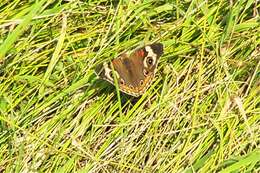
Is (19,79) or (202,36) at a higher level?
(19,79)

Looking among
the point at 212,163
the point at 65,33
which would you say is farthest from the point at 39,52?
the point at 212,163

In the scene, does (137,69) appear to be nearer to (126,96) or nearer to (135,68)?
(135,68)

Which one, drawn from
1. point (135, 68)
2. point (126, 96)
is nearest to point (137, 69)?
point (135, 68)

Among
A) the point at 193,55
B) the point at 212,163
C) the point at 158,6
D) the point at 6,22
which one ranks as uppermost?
the point at 6,22

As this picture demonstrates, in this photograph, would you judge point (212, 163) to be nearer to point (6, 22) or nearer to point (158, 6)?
point (158, 6)

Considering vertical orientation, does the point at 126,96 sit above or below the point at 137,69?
below
